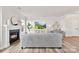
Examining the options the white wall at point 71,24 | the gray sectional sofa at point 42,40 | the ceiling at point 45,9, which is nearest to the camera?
the gray sectional sofa at point 42,40

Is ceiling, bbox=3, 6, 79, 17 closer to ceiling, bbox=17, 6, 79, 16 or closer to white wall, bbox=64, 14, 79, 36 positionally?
ceiling, bbox=17, 6, 79, 16

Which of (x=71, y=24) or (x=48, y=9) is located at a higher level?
(x=48, y=9)

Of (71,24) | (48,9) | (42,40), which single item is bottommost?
(42,40)

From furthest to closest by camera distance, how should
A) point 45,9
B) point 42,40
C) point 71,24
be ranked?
point 71,24, point 45,9, point 42,40

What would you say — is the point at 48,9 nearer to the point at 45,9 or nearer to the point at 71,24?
the point at 45,9

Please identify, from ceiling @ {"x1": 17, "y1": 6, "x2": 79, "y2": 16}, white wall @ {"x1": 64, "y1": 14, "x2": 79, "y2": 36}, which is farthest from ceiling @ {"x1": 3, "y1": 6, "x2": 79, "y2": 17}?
white wall @ {"x1": 64, "y1": 14, "x2": 79, "y2": 36}

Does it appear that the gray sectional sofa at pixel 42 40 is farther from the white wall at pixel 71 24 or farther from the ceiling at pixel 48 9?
the white wall at pixel 71 24

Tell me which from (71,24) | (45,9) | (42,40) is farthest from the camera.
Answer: (71,24)

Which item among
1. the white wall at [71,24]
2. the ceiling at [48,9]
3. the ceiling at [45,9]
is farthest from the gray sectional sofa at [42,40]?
the white wall at [71,24]

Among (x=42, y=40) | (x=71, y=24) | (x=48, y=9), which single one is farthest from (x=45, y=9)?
(x=71, y=24)

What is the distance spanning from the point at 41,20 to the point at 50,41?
282 inches

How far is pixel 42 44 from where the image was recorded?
557 cm

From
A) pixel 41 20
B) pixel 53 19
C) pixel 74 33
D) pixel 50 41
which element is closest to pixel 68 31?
pixel 74 33
